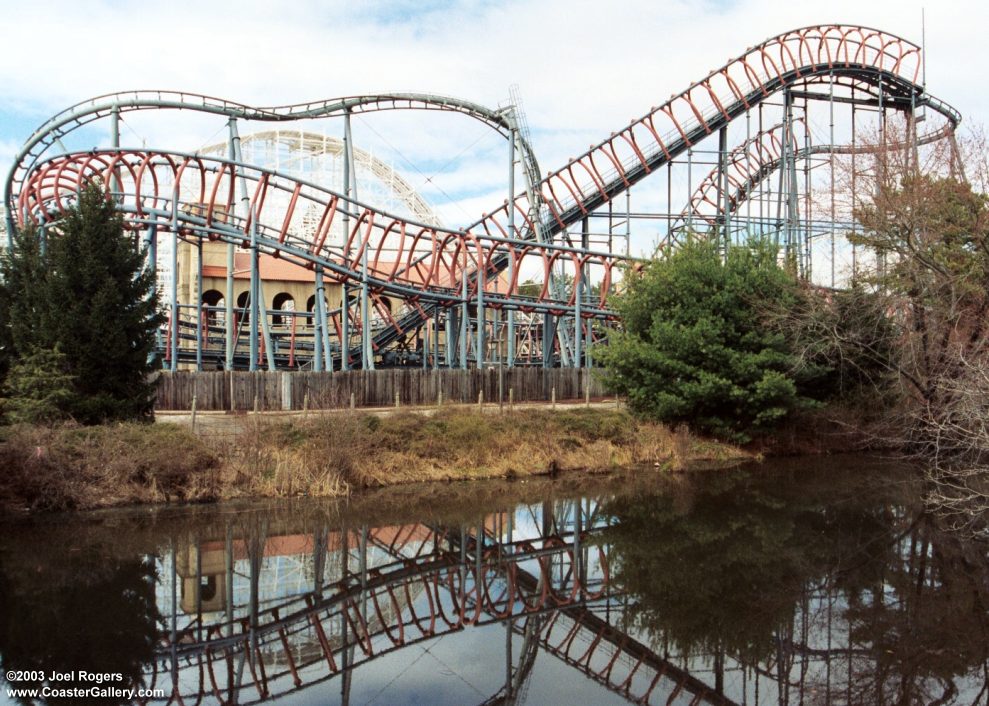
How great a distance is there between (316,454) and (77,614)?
668 cm

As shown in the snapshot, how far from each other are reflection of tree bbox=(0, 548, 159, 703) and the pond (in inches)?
1.3

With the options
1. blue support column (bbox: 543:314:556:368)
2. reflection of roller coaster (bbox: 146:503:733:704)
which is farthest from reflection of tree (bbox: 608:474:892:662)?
blue support column (bbox: 543:314:556:368)

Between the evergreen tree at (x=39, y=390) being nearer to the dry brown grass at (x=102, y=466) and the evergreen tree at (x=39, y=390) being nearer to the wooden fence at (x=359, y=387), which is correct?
the dry brown grass at (x=102, y=466)

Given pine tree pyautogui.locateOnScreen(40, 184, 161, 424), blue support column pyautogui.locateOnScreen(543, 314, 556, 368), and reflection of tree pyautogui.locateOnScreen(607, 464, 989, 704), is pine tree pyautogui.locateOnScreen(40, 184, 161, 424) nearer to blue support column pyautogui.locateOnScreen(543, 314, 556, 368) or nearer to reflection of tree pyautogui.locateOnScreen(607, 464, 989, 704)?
reflection of tree pyautogui.locateOnScreen(607, 464, 989, 704)

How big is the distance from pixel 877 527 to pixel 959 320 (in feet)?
22.8

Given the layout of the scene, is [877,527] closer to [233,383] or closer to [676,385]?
[676,385]

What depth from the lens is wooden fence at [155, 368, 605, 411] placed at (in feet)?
61.7

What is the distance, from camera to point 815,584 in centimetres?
1004

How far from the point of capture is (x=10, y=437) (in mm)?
12891

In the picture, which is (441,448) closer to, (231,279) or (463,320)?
(463,320)

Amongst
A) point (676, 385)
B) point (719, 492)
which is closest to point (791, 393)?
point (676, 385)

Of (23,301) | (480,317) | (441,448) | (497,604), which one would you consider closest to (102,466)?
(23,301)

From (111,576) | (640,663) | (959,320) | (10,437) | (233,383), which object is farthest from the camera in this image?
(233,383)

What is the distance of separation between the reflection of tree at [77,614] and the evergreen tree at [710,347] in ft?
43.1
